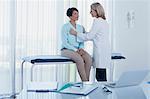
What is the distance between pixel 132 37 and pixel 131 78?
3626mm

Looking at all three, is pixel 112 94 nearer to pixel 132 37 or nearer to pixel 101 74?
pixel 101 74

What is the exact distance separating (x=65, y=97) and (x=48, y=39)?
112 inches

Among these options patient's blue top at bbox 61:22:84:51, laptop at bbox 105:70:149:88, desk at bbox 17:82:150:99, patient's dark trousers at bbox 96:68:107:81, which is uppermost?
patient's blue top at bbox 61:22:84:51

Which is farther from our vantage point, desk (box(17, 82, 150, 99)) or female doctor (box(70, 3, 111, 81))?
female doctor (box(70, 3, 111, 81))

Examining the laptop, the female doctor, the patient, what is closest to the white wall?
the patient

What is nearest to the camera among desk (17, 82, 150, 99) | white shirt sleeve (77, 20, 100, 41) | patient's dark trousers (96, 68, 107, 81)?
desk (17, 82, 150, 99)

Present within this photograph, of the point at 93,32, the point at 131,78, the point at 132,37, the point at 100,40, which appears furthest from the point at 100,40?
the point at 131,78

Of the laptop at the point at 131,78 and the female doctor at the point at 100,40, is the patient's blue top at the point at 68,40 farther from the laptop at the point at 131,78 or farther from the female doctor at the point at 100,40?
the laptop at the point at 131,78

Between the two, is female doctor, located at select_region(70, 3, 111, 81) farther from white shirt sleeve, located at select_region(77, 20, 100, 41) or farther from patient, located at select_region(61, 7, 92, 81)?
patient, located at select_region(61, 7, 92, 81)

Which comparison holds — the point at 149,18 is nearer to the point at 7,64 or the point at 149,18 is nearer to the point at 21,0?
the point at 21,0

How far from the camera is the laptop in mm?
1437

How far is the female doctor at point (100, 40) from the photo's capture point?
3.45 metres

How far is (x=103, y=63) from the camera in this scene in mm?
3539

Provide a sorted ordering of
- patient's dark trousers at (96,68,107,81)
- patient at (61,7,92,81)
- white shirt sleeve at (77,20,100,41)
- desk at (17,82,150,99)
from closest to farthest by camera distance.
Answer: desk at (17,82,150,99) → white shirt sleeve at (77,20,100,41) → patient's dark trousers at (96,68,107,81) → patient at (61,7,92,81)
